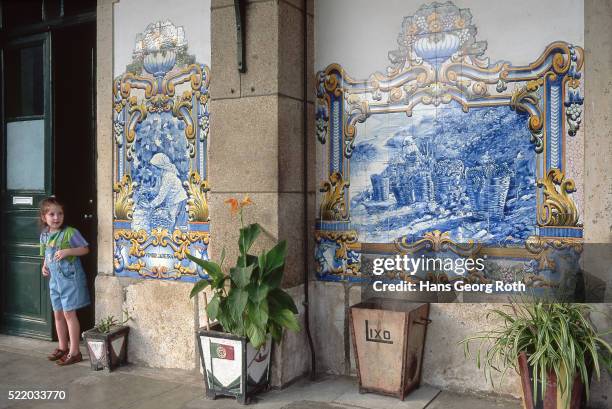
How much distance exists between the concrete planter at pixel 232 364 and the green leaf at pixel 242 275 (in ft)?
1.19

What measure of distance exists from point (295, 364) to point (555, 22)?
2.98m

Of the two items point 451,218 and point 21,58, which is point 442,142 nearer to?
point 451,218

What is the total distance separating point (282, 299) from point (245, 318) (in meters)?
0.28

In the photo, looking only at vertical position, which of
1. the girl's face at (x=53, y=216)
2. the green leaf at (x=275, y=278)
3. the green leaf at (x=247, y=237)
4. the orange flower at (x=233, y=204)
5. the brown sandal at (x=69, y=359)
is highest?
the orange flower at (x=233, y=204)

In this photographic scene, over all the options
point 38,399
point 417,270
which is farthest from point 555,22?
point 38,399

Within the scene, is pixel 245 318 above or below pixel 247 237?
below

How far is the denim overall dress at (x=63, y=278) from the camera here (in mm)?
5227

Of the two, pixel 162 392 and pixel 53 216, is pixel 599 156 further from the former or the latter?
pixel 53 216

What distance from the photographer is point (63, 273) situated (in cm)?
523

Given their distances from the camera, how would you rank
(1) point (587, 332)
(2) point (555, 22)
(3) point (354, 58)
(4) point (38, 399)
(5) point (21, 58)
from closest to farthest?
(1) point (587, 332)
(2) point (555, 22)
(4) point (38, 399)
(3) point (354, 58)
(5) point (21, 58)

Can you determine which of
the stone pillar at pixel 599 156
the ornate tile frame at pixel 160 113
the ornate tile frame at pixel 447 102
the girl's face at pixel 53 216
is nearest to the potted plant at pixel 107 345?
the ornate tile frame at pixel 160 113

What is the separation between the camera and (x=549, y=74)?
4.12 meters

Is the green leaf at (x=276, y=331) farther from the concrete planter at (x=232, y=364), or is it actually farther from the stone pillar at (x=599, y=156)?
the stone pillar at (x=599, y=156)

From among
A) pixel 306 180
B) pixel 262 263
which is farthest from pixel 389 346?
pixel 306 180
